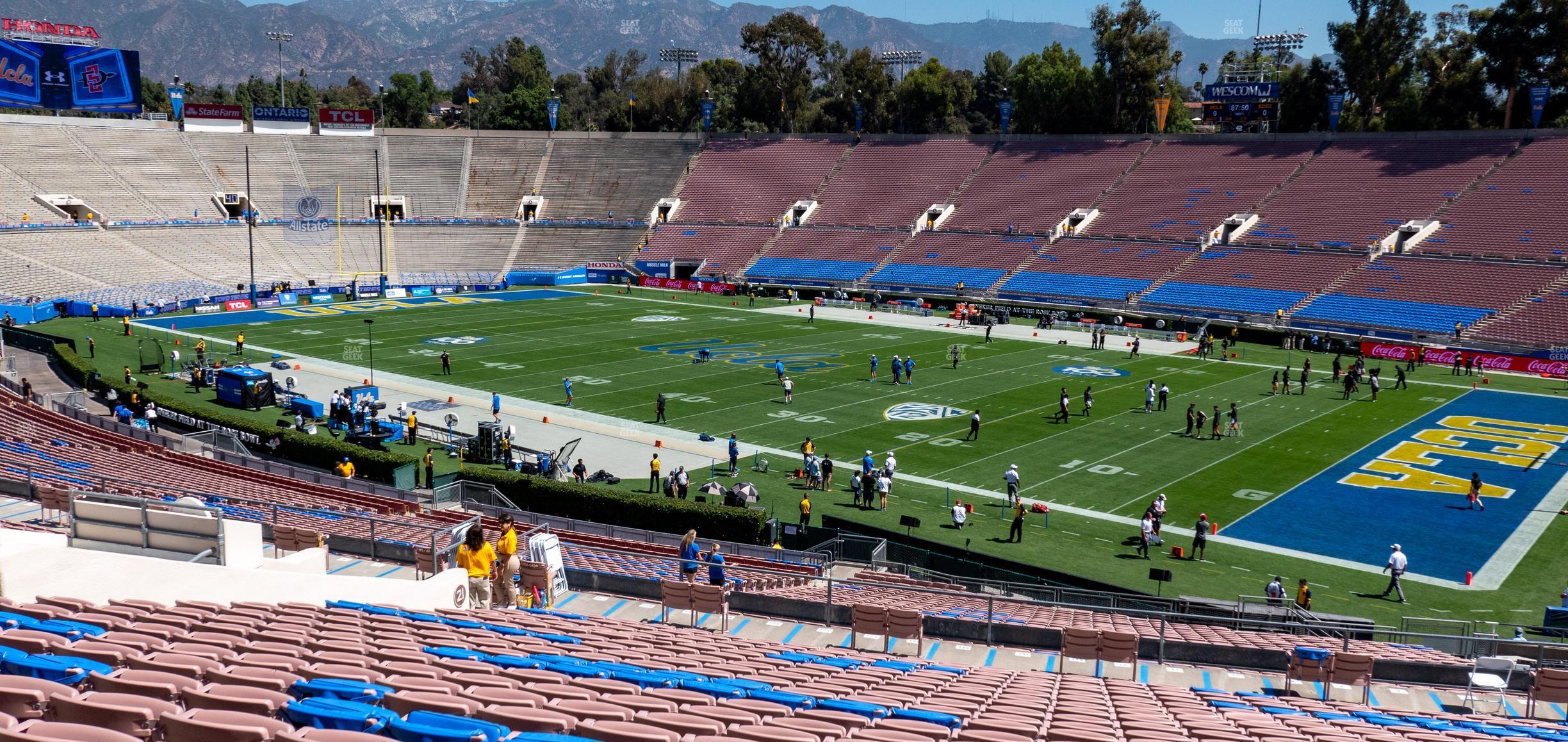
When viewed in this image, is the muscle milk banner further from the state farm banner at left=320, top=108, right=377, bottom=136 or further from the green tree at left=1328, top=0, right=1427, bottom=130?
the green tree at left=1328, top=0, right=1427, bottom=130

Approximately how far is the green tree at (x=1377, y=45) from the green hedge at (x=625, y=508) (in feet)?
222

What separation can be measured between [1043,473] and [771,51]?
84.8 m

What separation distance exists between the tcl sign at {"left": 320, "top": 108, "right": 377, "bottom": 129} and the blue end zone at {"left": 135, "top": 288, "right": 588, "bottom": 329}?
26392 millimetres

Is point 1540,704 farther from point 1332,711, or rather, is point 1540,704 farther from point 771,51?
point 771,51

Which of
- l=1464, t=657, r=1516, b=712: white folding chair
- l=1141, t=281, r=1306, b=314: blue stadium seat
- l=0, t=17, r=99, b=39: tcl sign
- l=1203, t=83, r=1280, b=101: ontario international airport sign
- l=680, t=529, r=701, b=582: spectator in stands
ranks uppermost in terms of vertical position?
l=0, t=17, r=99, b=39: tcl sign

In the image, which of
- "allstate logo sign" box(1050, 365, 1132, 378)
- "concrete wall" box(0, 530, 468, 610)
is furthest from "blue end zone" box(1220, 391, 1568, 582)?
"concrete wall" box(0, 530, 468, 610)

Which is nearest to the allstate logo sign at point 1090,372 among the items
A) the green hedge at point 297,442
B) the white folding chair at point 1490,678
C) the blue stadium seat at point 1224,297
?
the blue stadium seat at point 1224,297

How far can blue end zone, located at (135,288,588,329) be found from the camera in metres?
56.3

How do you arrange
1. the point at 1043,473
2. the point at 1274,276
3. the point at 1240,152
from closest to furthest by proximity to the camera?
1. the point at 1043,473
2. the point at 1274,276
3. the point at 1240,152

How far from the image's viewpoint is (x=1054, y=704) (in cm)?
930

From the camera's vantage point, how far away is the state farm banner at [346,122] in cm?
8925

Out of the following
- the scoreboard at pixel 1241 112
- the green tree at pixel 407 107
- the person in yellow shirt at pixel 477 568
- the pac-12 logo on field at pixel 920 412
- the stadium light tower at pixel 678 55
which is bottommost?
the pac-12 logo on field at pixel 920 412

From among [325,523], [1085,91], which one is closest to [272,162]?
[1085,91]

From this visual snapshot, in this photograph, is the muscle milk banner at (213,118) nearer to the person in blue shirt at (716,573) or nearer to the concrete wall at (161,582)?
the person in blue shirt at (716,573)
